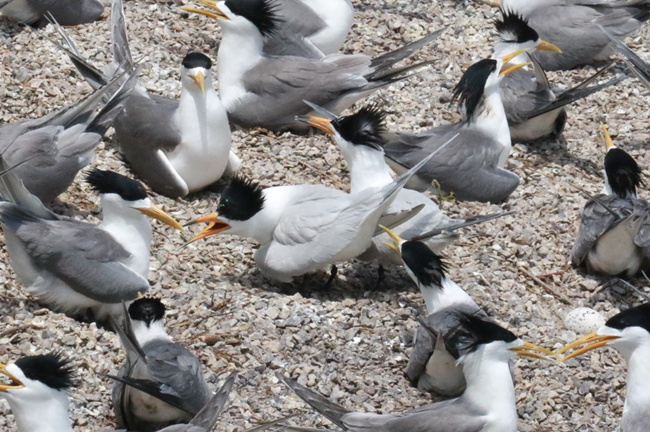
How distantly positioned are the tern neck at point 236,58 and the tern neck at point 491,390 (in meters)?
2.88

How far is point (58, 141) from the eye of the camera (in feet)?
20.1

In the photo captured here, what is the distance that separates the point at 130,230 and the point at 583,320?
222 cm

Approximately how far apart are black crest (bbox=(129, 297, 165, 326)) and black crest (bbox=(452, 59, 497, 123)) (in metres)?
2.67

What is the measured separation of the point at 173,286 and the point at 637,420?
2248 mm

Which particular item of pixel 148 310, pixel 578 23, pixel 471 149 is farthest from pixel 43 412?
pixel 578 23

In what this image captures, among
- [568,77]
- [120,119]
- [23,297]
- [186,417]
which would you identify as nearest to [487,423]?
[186,417]

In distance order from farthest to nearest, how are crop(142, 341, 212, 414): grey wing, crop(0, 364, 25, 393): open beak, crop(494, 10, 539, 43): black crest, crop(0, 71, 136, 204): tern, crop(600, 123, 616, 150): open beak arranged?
1. crop(494, 10, 539, 43): black crest
2. crop(600, 123, 616, 150): open beak
3. crop(0, 71, 136, 204): tern
4. crop(142, 341, 212, 414): grey wing
5. crop(0, 364, 25, 393): open beak

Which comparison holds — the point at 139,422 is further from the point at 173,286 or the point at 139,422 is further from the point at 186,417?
the point at 173,286

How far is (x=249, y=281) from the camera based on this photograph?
237 inches

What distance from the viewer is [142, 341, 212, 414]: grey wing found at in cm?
480

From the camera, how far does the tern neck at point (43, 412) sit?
14.5 feet

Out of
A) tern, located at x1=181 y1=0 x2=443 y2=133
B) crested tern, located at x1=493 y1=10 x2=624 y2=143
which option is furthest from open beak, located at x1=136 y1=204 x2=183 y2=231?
crested tern, located at x1=493 y1=10 x2=624 y2=143

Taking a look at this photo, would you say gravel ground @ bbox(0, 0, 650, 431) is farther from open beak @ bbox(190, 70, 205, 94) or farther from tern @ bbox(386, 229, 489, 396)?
open beak @ bbox(190, 70, 205, 94)

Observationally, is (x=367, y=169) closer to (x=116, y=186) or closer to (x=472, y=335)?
(x=116, y=186)
